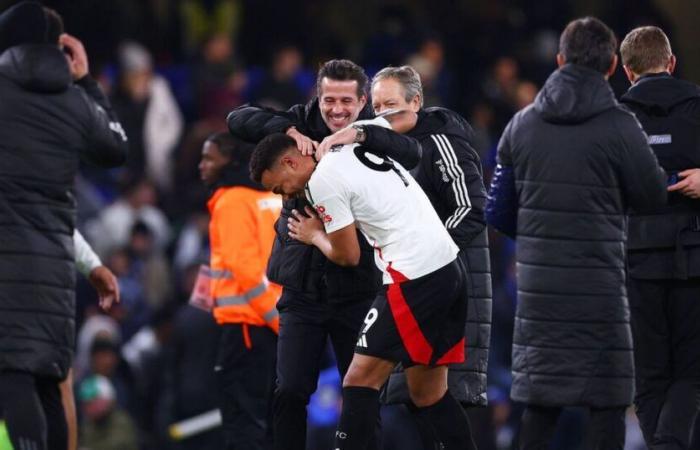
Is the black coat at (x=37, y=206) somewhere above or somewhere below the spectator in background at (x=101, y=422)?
above

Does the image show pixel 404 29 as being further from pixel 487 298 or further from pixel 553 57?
pixel 487 298

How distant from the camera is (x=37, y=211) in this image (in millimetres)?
6875

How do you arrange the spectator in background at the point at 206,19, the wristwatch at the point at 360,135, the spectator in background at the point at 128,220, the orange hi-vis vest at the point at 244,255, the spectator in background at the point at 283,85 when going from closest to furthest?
the wristwatch at the point at 360,135, the orange hi-vis vest at the point at 244,255, the spectator in background at the point at 128,220, the spectator in background at the point at 283,85, the spectator in background at the point at 206,19

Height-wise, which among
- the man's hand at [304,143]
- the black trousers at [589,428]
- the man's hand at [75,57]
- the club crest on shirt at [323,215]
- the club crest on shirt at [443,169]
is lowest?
the black trousers at [589,428]

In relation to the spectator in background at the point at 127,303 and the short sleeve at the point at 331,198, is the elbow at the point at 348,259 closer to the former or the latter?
the short sleeve at the point at 331,198

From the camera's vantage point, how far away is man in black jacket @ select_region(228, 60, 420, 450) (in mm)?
7059

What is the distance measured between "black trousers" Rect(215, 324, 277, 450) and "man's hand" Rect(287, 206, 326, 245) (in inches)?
62.7

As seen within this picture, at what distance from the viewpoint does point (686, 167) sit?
7230 mm

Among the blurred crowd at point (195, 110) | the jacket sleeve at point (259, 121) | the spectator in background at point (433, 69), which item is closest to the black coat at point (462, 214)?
the jacket sleeve at point (259, 121)

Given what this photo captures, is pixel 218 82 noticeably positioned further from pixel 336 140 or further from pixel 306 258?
pixel 336 140

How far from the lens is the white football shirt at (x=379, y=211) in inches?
258

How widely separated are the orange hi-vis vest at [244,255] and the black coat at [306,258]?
117 cm

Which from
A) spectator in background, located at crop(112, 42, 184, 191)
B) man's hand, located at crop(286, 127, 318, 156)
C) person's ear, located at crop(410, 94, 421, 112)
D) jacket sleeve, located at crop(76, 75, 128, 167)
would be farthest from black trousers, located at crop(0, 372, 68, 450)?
spectator in background, located at crop(112, 42, 184, 191)

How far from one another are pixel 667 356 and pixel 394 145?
159cm
